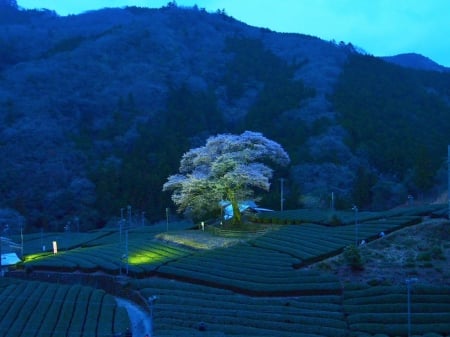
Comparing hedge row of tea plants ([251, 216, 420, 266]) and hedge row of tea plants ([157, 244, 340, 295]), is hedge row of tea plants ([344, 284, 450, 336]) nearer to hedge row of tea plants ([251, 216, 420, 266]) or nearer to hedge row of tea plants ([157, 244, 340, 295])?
hedge row of tea plants ([157, 244, 340, 295])

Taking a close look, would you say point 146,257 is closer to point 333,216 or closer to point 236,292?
point 236,292

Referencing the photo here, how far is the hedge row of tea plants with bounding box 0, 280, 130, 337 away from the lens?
26.2m

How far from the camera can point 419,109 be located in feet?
448

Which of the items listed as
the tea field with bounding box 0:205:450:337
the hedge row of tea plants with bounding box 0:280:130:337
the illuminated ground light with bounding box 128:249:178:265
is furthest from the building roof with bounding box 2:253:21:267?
the hedge row of tea plants with bounding box 0:280:130:337

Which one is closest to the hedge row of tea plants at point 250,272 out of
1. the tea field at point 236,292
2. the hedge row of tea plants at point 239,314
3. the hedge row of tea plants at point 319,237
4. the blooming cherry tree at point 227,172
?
the tea field at point 236,292

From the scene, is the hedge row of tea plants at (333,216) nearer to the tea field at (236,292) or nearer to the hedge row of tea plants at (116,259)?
the tea field at (236,292)

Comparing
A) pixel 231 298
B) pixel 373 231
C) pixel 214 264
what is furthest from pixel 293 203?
pixel 231 298

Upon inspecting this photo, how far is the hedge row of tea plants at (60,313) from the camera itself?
26.2 metres

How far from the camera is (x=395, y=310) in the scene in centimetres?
2717

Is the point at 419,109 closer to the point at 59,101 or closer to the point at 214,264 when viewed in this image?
the point at 59,101

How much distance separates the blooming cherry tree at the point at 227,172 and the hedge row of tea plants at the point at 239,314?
17706 millimetres

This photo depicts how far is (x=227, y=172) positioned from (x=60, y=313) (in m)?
24.0

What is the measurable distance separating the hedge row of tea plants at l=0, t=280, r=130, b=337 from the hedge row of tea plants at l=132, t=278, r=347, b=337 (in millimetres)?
2548

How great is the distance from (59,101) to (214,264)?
359 feet
